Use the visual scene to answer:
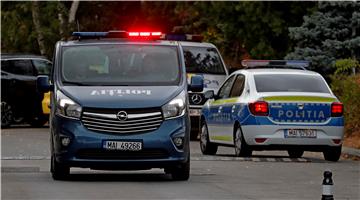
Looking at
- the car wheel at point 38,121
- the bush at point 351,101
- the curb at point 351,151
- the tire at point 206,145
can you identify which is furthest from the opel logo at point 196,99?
the car wheel at point 38,121

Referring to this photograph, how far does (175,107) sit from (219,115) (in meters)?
6.36

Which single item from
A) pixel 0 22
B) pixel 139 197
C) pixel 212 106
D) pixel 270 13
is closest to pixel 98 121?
pixel 139 197

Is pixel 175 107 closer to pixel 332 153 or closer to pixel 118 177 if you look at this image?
pixel 118 177

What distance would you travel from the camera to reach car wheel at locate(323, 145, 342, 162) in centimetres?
2095

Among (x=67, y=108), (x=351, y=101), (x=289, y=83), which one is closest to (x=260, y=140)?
(x=289, y=83)

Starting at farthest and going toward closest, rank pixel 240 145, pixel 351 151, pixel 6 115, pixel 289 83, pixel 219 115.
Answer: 1. pixel 6 115
2. pixel 351 151
3. pixel 219 115
4. pixel 289 83
5. pixel 240 145

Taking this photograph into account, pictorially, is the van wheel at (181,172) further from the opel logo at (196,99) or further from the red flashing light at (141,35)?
the opel logo at (196,99)

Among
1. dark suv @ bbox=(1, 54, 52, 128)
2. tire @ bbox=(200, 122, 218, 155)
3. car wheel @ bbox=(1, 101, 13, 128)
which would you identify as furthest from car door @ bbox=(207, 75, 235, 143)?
car wheel @ bbox=(1, 101, 13, 128)

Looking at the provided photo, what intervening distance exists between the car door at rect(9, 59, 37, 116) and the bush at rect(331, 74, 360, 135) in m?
9.35

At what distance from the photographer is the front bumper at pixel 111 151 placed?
1582 cm

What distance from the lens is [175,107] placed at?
16047 mm

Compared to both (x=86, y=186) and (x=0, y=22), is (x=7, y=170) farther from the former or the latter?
(x=0, y=22)

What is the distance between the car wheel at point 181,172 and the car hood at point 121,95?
2.99 ft

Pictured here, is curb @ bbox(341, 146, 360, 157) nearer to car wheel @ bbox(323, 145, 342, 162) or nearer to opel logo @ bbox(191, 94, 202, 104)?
car wheel @ bbox(323, 145, 342, 162)
